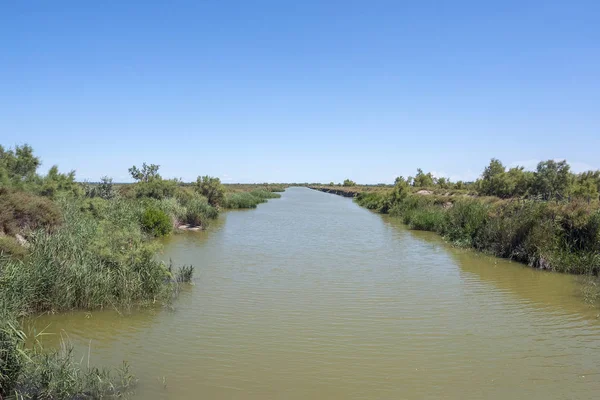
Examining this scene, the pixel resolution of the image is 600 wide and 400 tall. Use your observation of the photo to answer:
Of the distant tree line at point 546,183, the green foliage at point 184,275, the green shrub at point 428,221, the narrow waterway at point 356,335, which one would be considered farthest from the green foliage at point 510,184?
the green foliage at point 184,275

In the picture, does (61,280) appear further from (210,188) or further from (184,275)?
(210,188)

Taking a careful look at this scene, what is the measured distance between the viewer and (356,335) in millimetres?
9133

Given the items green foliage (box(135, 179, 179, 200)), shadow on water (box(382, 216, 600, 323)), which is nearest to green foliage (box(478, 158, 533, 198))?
shadow on water (box(382, 216, 600, 323))

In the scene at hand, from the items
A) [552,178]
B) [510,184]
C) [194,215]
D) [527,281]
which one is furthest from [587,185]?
[194,215]

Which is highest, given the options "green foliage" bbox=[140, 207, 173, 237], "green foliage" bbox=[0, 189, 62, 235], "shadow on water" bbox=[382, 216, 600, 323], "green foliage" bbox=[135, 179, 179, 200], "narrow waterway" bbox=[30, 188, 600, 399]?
"green foliage" bbox=[135, 179, 179, 200]

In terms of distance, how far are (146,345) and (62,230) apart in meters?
6.29

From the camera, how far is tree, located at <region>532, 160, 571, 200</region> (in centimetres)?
3405

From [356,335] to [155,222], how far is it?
17.0 m

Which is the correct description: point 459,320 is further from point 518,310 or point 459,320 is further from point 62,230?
point 62,230

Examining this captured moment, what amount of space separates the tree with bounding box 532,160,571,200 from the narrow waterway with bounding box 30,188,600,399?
Answer: 21.5 m

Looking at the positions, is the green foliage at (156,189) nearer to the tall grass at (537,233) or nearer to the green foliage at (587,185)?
the tall grass at (537,233)

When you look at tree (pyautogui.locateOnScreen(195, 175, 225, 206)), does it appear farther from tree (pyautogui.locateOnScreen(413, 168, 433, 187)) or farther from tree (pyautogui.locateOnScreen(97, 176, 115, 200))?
tree (pyautogui.locateOnScreen(413, 168, 433, 187))

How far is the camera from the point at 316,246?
21.8 meters

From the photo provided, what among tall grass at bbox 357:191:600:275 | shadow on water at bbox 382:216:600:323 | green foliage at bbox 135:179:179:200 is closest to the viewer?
shadow on water at bbox 382:216:600:323
